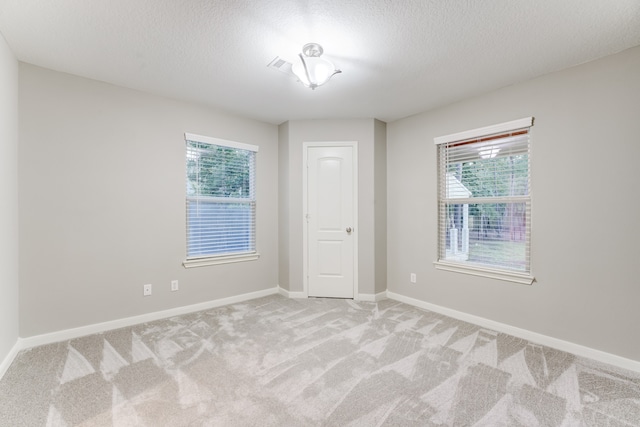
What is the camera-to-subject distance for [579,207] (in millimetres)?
2545

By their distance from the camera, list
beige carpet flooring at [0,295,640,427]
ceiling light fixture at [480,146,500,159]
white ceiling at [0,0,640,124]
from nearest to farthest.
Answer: beige carpet flooring at [0,295,640,427], white ceiling at [0,0,640,124], ceiling light fixture at [480,146,500,159]

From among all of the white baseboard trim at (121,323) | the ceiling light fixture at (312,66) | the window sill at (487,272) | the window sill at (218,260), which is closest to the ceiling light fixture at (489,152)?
Result: the window sill at (487,272)

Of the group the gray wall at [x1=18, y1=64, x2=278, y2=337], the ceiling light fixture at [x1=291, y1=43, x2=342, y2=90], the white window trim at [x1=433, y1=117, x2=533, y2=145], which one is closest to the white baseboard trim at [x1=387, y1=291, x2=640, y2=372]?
the white window trim at [x1=433, y1=117, x2=533, y2=145]

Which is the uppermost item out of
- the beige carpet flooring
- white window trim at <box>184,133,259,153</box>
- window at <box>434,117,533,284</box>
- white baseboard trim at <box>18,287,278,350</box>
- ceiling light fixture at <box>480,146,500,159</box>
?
white window trim at <box>184,133,259,153</box>

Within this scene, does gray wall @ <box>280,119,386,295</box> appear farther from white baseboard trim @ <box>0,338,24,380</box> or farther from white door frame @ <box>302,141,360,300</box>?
white baseboard trim @ <box>0,338,24,380</box>

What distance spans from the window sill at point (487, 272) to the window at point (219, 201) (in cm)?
245

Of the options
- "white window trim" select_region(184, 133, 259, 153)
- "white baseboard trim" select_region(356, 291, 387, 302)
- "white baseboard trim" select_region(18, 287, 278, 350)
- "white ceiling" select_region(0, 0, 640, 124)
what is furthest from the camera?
"white baseboard trim" select_region(356, 291, 387, 302)

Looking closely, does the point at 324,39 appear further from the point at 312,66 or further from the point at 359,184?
the point at 359,184

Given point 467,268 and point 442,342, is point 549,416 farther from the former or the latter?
point 467,268

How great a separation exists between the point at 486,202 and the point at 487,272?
2.42ft

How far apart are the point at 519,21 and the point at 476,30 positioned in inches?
10.1

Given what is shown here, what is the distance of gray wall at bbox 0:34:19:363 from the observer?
218 cm

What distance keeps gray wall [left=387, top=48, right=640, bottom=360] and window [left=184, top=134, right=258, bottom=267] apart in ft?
8.97

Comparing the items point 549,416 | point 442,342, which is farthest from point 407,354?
point 549,416
